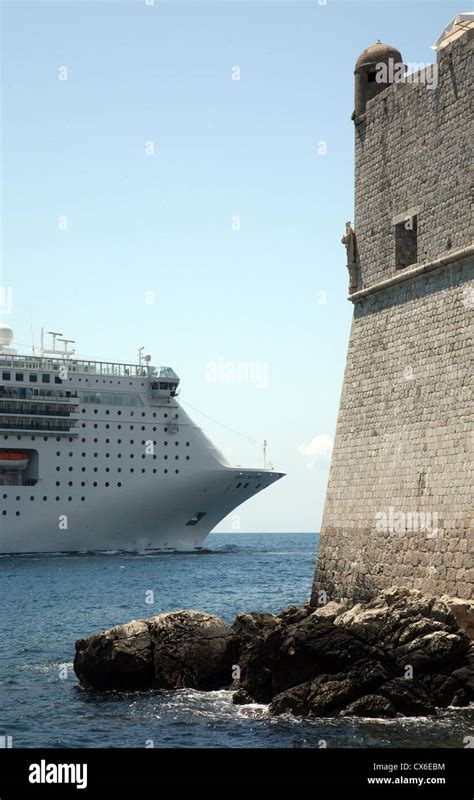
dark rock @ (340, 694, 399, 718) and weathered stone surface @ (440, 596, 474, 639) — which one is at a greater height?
weathered stone surface @ (440, 596, 474, 639)

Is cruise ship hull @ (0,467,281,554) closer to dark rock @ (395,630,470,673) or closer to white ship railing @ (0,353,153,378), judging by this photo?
white ship railing @ (0,353,153,378)

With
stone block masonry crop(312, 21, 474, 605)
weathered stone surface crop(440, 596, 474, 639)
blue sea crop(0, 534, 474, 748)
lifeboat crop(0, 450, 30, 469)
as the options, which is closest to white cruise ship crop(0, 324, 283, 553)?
lifeboat crop(0, 450, 30, 469)

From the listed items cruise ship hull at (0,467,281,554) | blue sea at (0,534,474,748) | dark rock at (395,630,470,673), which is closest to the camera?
blue sea at (0,534,474,748)

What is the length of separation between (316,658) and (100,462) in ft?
126

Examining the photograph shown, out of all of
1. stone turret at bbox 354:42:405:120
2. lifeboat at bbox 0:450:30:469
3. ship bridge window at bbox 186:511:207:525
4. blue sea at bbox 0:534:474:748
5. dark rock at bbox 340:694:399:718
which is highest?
stone turret at bbox 354:42:405:120

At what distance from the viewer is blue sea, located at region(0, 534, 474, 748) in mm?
12445

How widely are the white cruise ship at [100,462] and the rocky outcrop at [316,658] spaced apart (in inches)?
1339

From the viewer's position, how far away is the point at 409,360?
16.8 meters

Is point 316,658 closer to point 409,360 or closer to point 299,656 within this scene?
point 299,656

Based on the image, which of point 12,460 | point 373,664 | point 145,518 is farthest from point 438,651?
point 145,518

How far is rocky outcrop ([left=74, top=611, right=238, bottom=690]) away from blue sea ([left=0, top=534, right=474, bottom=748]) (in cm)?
30

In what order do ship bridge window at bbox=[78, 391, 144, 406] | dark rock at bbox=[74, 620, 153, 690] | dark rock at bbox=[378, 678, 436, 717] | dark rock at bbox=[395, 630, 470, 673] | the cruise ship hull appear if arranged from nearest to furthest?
dark rock at bbox=[378, 678, 436, 717] < dark rock at bbox=[395, 630, 470, 673] < dark rock at bbox=[74, 620, 153, 690] < the cruise ship hull < ship bridge window at bbox=[78, 391, 144, 406]

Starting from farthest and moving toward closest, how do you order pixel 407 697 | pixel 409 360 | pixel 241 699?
1. pixel 409 360
2. pixel 241 699
3. pixel 407 697
